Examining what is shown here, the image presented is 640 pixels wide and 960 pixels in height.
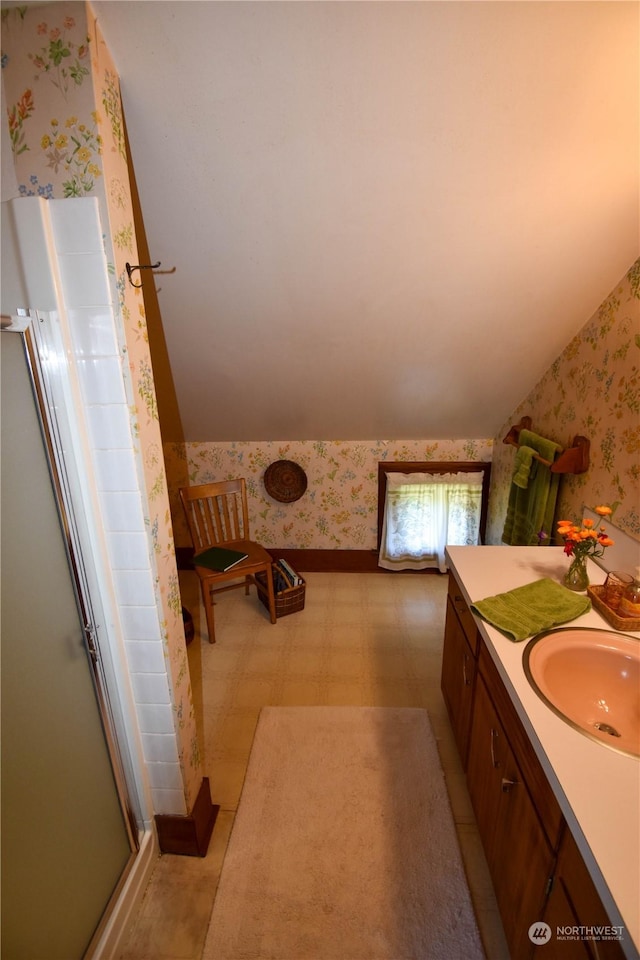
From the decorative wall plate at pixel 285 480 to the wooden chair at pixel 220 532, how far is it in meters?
0.26

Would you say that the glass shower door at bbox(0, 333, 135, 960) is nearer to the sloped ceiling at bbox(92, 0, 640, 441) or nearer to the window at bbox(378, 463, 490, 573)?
the sloped ceiling at bbox(92, 0, 640, 441)

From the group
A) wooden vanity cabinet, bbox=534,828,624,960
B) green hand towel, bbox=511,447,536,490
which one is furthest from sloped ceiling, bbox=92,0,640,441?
wooden vanity cabinet, bbox=534,828,624,960

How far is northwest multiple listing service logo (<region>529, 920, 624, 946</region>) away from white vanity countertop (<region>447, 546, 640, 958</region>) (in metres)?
0.02

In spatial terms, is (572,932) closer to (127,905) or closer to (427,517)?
(127,905)

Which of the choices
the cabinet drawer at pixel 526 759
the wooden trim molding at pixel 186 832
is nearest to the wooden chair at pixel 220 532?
the wooden trim molding at pixel 186 832

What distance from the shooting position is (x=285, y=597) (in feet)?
9.41

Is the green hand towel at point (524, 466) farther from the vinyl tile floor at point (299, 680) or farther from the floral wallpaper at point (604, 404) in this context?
the vinyl tile floor at point (299, 680)

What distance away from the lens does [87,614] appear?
1217 millimetres

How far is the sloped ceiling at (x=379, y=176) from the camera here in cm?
108

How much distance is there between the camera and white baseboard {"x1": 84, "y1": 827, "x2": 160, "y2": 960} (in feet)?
4.06

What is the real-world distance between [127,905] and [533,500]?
7.69ft

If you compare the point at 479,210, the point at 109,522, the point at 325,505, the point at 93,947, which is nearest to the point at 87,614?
the point at 109,522

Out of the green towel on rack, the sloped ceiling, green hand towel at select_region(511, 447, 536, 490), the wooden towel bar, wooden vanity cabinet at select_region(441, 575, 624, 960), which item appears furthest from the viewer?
green hand towel at select_region(511, 447, 536, 490)

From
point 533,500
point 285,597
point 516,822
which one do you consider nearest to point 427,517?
point 533,500
